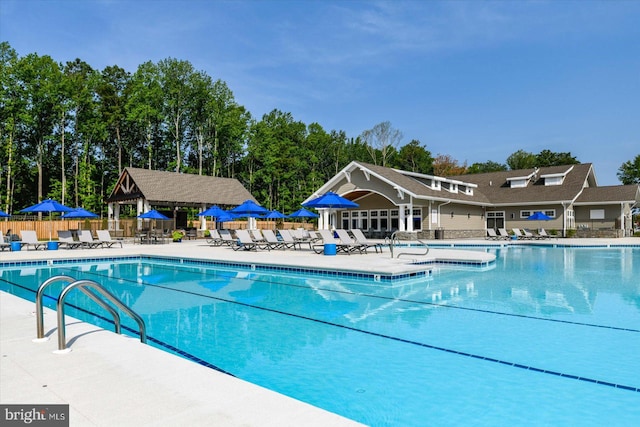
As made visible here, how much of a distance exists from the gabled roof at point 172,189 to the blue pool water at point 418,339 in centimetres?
1869

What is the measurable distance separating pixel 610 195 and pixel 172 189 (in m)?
32.3

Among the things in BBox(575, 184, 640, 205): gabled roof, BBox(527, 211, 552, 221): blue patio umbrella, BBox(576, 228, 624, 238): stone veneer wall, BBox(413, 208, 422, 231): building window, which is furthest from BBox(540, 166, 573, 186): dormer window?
BBox(413, 208, 422, 231): building window

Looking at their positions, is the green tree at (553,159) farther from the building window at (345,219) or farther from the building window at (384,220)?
Answer: the building window at (345,219)

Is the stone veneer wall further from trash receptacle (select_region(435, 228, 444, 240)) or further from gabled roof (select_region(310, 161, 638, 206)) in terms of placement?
trash receptacle (select_region(435, 228, 444, 240))

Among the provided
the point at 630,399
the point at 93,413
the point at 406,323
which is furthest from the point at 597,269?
the point at 93,413

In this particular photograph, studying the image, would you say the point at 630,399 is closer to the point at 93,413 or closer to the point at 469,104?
the point at 93,413

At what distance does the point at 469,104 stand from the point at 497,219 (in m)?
10.1

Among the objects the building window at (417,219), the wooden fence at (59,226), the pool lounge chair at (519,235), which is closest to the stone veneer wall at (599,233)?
the pool lounge chair at (519,235)

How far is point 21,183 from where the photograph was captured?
125 feet

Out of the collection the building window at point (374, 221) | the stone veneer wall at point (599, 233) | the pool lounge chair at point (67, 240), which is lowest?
the stone veneer wall at point (599, 233)

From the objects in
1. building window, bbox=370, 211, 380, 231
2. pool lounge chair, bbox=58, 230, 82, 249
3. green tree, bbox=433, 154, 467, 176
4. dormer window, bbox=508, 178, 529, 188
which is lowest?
pool lounge chair, bbox=58, 230, 82, 249

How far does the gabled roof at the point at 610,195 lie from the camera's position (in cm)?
3130

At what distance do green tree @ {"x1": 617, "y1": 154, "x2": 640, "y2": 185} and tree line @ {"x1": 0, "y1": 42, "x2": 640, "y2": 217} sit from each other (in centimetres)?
22

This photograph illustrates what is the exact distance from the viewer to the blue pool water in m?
3.86
